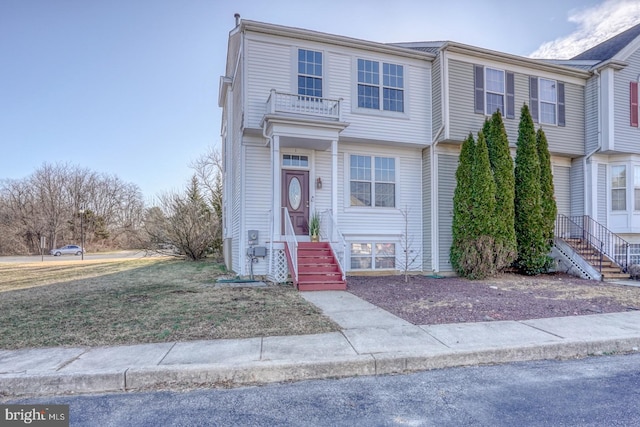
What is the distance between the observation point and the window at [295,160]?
1027cm

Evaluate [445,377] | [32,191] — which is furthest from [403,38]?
[32,191]

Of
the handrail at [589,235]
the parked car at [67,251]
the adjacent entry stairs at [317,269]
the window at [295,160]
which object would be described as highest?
the window at [295,160]

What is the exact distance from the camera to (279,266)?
361 inches

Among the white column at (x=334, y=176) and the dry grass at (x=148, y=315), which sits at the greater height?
the white column at (x=334, y=176)

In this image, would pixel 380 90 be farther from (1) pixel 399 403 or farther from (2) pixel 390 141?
(1) pixel 399 403

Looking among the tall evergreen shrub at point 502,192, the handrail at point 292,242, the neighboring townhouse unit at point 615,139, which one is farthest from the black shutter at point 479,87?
the handrail at point 292,242

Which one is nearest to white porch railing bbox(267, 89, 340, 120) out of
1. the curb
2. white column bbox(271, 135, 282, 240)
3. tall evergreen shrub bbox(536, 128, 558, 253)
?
white column bbox(271, 135, 282, 240)

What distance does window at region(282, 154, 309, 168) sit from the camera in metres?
10.3

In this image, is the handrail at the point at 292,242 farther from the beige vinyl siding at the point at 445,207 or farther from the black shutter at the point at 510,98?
the black shutter at the point at 510,98

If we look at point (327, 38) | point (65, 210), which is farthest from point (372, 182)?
point (65, 210)

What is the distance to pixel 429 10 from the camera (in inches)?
458

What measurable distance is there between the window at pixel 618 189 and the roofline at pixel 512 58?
3420 mm

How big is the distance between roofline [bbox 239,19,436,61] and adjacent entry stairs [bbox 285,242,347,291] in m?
5.68

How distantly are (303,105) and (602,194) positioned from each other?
1076cm
